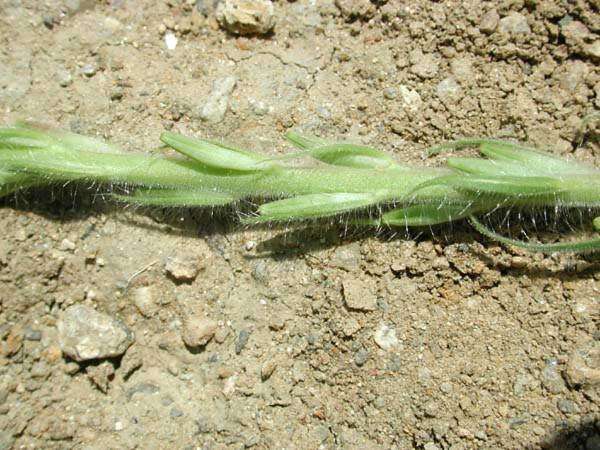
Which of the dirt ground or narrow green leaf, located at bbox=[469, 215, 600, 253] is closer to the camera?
narrow green leaf, located at bbox=[469, 215, 600, 253]

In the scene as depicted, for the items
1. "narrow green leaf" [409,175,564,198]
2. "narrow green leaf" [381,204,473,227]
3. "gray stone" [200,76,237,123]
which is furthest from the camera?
"gray stone" [200,76,237,123]

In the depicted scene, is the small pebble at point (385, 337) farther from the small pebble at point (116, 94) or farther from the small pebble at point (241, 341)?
the small pebble at point (116, 94)

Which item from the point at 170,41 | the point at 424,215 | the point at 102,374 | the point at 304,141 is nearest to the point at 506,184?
the point at 424,215

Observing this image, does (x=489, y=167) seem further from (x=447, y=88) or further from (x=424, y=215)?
(x=447, y=88)

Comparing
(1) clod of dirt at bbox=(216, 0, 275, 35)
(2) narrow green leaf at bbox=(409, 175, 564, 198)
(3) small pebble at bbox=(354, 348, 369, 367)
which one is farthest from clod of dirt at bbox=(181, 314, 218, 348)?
(1) clod of dirt at bbox=(216, 0, 275, 35)

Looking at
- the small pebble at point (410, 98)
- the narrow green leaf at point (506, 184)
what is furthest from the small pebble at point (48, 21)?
the narrow green leaf at point (506, 184)

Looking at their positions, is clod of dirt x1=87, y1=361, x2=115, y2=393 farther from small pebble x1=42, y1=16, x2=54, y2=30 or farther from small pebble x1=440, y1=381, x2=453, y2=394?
small pebble x1=42, y1=16, x2=54, y2=30

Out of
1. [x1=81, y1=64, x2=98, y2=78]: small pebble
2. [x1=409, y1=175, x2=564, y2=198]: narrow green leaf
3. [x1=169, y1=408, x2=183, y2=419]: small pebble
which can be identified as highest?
[x1=409, y1=175, x2=564, y2=198]: narrow green leaf
